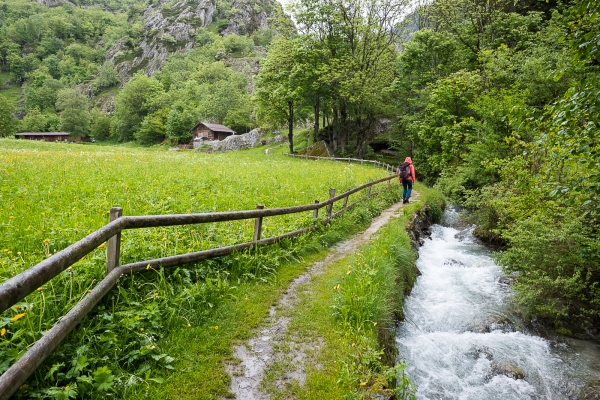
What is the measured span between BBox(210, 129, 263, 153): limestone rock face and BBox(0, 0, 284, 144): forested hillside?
66.7 feet

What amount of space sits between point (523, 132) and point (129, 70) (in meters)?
186

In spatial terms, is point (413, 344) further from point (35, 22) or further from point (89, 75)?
point (35, 22)

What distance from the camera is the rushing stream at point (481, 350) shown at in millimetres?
5430

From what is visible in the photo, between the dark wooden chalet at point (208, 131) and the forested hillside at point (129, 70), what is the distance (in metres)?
4.41

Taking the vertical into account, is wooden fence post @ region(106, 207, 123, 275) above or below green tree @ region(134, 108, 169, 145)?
below

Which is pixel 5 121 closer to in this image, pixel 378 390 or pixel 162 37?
pixel 378 390

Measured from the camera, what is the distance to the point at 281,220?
9.91 m

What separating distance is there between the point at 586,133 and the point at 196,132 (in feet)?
271

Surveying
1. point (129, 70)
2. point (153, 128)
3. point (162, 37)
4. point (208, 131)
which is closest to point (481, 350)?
point (208, 131)

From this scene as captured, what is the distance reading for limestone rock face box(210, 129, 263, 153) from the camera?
61.1 m

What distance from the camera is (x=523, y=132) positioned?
49.2 ft

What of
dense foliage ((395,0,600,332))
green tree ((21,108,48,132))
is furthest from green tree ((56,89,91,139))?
dense foliage ((395,0,600,332))

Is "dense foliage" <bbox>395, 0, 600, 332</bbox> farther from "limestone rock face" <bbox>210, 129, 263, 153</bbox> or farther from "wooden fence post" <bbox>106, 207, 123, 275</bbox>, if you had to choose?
"limestone rock face" <bbox>210, 129, 263, 153</bbox>

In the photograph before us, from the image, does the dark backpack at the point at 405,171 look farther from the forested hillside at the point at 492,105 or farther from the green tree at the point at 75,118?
the green tree at the point at 75,118
